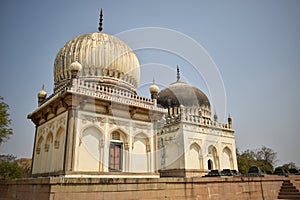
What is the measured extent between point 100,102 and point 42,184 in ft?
20.3

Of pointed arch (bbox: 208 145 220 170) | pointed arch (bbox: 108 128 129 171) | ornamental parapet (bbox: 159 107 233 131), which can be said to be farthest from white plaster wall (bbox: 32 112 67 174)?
pointed arch (bbox: 208 145 220 170)

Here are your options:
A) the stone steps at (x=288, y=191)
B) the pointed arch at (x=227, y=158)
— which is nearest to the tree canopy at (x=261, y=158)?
the pointed arch at (x=227, y=158)

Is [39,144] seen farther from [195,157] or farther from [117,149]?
[195,157]

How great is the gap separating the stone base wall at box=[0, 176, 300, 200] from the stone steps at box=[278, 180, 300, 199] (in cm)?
142

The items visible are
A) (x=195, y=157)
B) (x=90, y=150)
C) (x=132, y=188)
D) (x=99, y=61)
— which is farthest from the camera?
(x=195, y=157)

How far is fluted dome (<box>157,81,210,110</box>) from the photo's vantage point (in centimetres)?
2448

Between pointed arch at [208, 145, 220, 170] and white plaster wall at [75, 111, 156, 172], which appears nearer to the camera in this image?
white plaster wall at [75, 111, 156, 172]

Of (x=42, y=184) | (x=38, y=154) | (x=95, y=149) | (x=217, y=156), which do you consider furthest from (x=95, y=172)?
(x=217, y=156)

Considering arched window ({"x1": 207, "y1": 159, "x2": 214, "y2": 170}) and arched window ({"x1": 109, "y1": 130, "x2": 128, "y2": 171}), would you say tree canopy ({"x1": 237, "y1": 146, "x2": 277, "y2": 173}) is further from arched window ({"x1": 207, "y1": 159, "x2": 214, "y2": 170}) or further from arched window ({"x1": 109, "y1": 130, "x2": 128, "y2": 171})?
arched window ({"x1": 109, "y1": 130, "x2": 128, "y2": 171})

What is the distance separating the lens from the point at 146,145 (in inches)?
472

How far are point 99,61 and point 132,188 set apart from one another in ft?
29.7

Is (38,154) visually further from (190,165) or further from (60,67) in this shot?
(190,165)

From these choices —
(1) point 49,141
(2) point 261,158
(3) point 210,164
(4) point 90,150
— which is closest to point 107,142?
(4) point 90,150

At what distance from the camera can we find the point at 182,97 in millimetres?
24797
